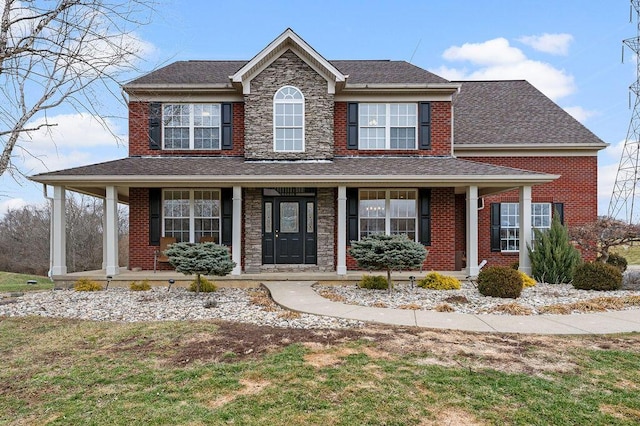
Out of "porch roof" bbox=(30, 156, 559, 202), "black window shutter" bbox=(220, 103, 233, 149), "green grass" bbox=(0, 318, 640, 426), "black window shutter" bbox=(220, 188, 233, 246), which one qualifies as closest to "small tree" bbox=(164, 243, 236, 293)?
"porch roof" bbox=(30, 156, 559, 202)

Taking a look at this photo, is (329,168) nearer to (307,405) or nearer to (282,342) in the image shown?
(282,342)

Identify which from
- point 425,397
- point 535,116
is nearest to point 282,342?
point 425,397

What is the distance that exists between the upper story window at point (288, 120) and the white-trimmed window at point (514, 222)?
25.1 ft

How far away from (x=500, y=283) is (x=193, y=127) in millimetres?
9901

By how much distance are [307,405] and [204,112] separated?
1099 centimetres

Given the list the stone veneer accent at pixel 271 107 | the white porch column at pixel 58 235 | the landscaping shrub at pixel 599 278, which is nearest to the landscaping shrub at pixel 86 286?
the white porch column at pixel 58 235

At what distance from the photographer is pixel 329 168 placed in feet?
37.0

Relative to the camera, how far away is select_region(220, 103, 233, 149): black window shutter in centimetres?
1255

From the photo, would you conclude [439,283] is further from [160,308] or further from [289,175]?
[160,308]

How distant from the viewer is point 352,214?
12281mm

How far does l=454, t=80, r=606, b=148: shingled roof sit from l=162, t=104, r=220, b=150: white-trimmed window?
8.33 meters

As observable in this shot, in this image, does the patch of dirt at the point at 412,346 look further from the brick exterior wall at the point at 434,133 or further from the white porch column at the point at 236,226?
the brick exterior wall at the point at 434,133

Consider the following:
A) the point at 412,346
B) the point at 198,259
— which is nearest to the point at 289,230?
the point at 198,259

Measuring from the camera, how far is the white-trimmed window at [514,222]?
45.8ft
